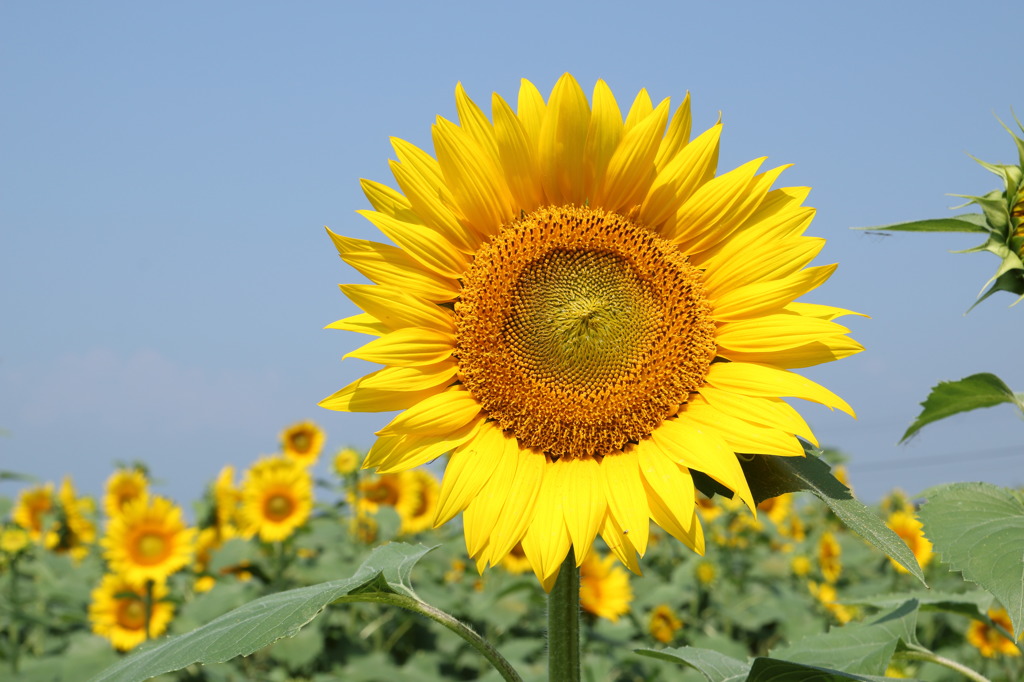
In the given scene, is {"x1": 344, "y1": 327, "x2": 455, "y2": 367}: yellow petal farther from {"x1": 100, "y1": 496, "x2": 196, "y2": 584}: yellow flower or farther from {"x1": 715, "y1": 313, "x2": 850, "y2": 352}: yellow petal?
{"x1": 100, "y1": 496, "x2": 196, "y2": 584}: yellow flower

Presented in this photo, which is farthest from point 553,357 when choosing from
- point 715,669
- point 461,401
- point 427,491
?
point 427,491

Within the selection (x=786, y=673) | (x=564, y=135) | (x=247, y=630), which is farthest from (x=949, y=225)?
(x=247, y=630)

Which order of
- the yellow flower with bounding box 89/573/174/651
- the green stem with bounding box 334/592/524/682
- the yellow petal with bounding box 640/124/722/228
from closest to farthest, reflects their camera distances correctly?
the green stem with bounding box 334/592/524/682 → the yellow petal with bounding box 640/124/722/228 → the yellow flower with bounding box 89/573/174/651

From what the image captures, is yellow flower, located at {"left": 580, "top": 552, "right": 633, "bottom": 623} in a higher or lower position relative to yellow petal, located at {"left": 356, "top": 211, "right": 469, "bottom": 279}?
lower

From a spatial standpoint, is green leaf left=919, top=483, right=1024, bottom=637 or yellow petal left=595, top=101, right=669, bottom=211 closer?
green leaf left=919, top=483, right=1024, bottom=637

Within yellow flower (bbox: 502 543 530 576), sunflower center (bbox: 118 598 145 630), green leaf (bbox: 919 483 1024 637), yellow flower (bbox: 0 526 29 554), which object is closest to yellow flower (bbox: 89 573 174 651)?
sunflower center (bbox: 118 598 145 630)

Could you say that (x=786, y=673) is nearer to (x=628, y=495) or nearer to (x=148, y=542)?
(x=628, y=495)
